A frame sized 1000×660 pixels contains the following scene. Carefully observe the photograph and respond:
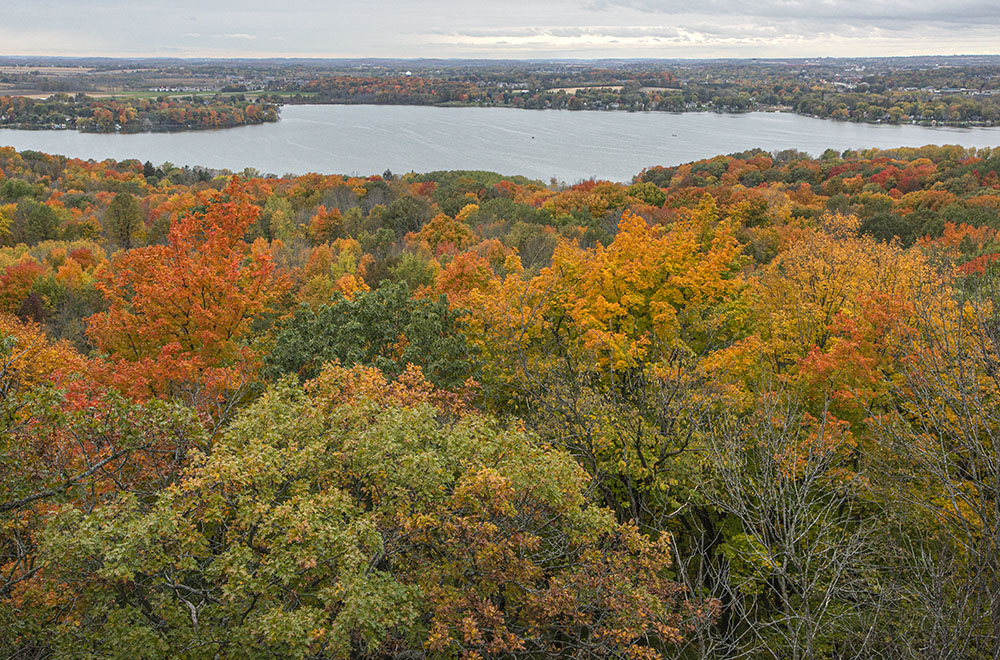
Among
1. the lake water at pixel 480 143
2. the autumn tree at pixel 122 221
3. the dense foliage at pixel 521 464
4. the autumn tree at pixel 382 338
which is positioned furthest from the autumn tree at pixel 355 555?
the lake water at pixel 480 143

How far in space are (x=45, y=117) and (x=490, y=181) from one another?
158 meters

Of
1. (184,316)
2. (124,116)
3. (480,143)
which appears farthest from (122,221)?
(124,116)

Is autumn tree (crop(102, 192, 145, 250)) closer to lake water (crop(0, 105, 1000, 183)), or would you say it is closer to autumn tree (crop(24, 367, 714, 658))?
lake water (crop(0, 105, 1000, 183))

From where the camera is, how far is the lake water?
5030 inches

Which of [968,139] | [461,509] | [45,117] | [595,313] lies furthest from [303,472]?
[45,117]

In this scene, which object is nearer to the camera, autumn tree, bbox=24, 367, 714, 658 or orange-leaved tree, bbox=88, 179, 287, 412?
autumn tree, bbox=24, 367, 714, 658

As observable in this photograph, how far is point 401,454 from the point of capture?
35.6ft

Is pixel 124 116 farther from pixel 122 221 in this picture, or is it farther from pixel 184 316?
pixel 184 316

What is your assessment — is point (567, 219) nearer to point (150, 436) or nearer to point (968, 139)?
point (150, 436)

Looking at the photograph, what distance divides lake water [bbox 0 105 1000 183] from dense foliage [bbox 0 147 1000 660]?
3891 inches

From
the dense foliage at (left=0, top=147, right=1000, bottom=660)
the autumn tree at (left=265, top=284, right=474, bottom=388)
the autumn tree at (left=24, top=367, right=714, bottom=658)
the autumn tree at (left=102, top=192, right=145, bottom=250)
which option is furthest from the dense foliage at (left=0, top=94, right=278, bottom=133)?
the autumn tree at (left=24, top=367, right=714, bottom=658)

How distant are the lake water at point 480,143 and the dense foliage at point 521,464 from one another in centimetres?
9884

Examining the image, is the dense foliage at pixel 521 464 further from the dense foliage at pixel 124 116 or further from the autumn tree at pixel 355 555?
the dense foliage at pixel 124 116

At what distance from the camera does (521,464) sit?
1108 centimetres
